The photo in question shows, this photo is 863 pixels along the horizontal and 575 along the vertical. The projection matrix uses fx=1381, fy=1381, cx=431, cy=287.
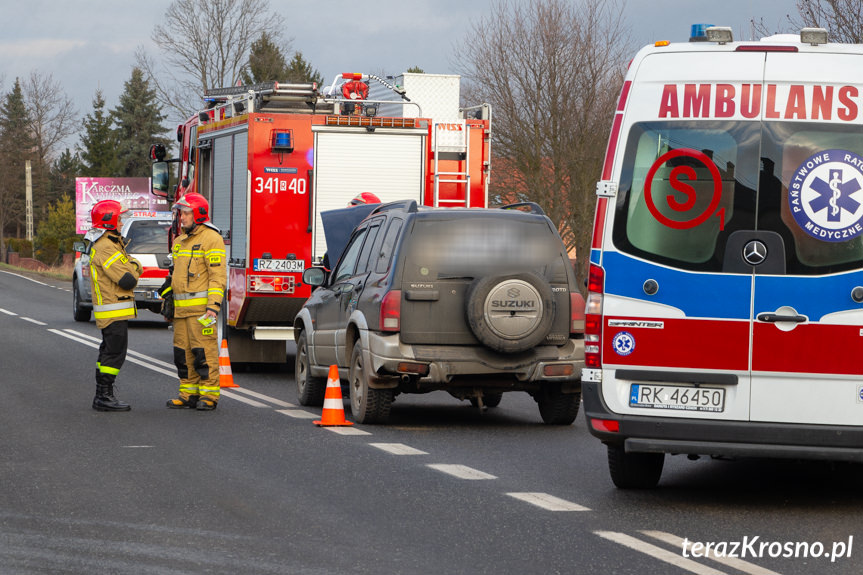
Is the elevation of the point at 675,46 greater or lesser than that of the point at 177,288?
Answer: greater

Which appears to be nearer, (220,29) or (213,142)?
(213,142)

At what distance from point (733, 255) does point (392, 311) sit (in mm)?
3970

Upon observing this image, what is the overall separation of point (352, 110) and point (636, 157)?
932 centimetres

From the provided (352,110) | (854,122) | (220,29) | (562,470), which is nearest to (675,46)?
(854,122)

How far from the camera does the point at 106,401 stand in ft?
41.4

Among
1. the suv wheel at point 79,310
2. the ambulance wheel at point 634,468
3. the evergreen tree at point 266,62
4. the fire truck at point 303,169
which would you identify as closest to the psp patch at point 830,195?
the ambulance wheel at point 634,468

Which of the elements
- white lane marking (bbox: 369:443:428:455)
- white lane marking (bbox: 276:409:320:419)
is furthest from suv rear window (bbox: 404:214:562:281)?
white lane marking (bbox: 276:409:320:419)

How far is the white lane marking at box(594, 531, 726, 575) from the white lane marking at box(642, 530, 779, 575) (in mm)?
124

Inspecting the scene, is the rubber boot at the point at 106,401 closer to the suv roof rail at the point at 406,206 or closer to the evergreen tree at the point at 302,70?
the suv roof rail at the point at 406,206

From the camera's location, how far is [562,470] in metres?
9.25

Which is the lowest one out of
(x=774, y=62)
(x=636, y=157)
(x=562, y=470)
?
(x=562, y=470)

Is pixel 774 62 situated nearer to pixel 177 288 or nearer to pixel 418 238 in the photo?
pixel 418 238

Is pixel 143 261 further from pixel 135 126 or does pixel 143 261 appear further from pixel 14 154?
pixel 14 154

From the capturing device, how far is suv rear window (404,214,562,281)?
11234 millimetres
